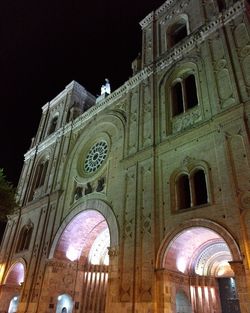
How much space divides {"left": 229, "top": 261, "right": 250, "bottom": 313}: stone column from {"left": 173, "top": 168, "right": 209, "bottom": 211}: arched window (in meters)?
2.63

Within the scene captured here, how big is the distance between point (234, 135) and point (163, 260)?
532 centimetres

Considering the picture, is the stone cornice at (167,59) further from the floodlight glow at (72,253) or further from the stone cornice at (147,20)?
the floodlight glow at (72,253)

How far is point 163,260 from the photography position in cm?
1056

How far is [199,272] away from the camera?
11477 millimetres

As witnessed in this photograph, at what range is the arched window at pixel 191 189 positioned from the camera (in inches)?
432

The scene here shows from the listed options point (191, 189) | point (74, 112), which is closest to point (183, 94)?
point (191, 189)

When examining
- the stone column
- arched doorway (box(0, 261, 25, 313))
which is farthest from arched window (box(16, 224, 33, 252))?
the stone column

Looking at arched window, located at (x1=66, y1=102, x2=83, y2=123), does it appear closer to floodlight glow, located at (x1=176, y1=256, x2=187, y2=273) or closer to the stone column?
floodlight glow, located at (x1=176, y1=256, x2=187, y2=273)

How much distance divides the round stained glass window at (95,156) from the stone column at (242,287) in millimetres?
10259

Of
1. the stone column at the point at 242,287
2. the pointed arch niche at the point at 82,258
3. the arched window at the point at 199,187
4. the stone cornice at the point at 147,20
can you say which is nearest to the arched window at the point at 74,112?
the stone cornice at the point at 147,20

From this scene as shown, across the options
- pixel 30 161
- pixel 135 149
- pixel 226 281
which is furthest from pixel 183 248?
pixel 30 161

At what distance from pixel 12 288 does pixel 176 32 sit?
19.6 m

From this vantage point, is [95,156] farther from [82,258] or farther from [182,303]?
[182,303]

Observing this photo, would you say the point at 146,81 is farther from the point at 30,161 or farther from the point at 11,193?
the point at 30,161
